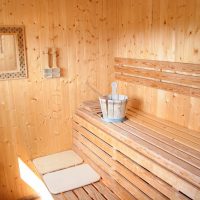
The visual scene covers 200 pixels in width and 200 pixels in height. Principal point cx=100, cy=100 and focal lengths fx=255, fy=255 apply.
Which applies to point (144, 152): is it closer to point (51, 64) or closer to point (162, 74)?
point (162, 74)

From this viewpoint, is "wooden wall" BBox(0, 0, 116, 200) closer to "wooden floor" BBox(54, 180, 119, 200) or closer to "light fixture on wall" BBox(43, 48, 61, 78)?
"light fixture on wall" BBox(43, 48, 61, 78)

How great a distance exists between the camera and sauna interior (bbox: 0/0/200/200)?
7.00 ft

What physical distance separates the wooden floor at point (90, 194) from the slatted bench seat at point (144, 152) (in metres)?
0.14

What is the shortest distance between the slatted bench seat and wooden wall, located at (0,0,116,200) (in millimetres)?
328

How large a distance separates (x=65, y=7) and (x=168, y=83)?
1.37 meters

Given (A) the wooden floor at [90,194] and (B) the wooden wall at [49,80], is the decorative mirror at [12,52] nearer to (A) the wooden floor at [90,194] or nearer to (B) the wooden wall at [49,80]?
(B) the wooden wall at [49,80]

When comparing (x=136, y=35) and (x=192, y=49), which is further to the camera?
(x=136, y=35)

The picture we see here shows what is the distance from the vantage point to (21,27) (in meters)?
2.57

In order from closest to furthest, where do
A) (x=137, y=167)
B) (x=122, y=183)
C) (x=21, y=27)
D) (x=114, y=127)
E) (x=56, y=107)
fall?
1. (x=137, y=167)
2. (x=122, y=183)
3. (x=114, y=127)
4. (x=21, y=27)
5. (x=56, y=107)

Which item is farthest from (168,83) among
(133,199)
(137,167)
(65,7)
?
(65,7)

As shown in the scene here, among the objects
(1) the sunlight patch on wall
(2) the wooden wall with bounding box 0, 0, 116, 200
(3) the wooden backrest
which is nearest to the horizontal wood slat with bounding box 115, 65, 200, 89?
(3) the wooden backrest

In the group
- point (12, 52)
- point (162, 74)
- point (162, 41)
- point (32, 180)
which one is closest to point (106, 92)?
point (162, 74)

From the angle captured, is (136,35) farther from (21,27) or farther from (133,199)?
(133,199)

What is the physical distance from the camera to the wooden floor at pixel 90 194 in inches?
85.9
